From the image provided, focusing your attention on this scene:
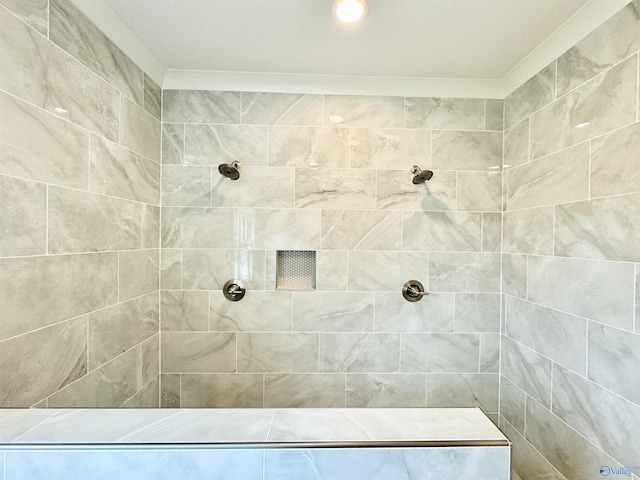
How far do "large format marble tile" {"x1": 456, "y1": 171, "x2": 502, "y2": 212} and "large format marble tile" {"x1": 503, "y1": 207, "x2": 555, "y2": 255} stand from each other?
0.11 metres

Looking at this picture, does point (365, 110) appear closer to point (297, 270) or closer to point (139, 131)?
point (297, 270)

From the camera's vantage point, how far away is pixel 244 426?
1.88 ft

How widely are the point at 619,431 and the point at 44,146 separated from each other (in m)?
2.03

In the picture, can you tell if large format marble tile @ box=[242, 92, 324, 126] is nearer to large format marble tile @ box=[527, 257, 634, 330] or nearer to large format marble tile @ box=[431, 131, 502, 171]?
large format marble tile @ box=[431, 131, 502, 171]

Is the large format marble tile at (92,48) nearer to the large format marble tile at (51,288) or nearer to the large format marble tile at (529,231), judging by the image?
the large format marble tile at (51,288)

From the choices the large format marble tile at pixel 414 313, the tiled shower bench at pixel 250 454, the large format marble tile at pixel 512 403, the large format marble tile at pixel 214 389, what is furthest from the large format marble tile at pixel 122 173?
the large format marble tile at pixel 512 403

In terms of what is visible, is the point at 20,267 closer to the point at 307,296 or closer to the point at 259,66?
the point at 307,296

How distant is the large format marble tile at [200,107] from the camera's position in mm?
1501

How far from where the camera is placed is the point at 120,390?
1.22 meters

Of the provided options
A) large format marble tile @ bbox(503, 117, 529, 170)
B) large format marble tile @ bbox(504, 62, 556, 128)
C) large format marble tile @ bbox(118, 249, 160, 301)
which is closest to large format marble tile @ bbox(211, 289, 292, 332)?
large format marble tile @ bbox(118, 249, 160, 301)

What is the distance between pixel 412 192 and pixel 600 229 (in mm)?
755

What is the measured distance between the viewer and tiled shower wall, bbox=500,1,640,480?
3.00ft

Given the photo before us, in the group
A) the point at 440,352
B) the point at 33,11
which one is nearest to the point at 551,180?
the point at 440,352

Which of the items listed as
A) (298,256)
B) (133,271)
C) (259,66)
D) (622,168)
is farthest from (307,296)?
(622,168)
